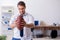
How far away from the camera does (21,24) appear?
1816mm

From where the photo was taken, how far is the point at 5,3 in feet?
13.3

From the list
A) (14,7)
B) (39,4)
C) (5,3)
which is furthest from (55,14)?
(5,3)

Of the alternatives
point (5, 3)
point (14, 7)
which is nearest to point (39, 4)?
point (14, 7)

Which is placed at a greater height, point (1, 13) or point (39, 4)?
point (39, 4)

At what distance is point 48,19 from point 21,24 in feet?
8.17

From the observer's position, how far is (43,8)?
4176 mm

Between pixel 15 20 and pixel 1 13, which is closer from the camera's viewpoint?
pixel 15 20

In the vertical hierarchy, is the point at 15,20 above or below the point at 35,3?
below

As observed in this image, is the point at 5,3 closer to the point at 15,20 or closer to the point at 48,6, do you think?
the point at 48,6

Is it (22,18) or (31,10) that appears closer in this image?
(22,18)

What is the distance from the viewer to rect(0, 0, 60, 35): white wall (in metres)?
4.08

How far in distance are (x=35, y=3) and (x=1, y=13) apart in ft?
3.53

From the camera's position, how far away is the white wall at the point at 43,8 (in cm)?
408

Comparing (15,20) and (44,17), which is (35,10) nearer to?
(44,17)
